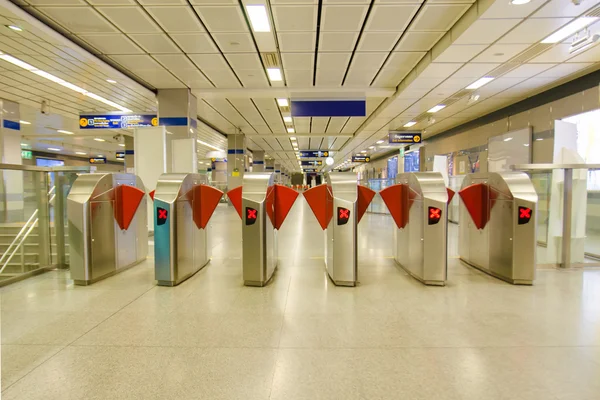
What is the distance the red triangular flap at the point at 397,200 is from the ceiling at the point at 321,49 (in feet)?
7.77

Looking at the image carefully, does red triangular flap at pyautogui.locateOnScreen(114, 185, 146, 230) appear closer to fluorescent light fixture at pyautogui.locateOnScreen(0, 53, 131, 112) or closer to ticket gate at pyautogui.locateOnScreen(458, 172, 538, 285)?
fluorescent light fixture at pyautogui.locateOnScreen(0, 53, 131, 112)

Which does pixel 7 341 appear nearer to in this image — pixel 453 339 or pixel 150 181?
pixel 453 339

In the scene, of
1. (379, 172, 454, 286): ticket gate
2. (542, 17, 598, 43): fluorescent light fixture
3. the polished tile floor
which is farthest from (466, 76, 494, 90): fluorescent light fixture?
the polished tile floor

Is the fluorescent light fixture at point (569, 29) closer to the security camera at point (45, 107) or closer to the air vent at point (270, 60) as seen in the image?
the air vent at point (270, 60)

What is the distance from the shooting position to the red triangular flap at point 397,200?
4.45m

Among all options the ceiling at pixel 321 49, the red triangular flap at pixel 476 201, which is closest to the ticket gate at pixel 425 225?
the red triangular flap at pixel 476 201

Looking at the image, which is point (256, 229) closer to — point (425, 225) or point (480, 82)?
point (425, 225)

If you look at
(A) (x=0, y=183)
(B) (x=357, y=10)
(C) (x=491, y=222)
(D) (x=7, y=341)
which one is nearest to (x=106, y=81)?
(A) (x=0, y=183)

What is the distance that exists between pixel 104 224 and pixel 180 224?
3.39ft

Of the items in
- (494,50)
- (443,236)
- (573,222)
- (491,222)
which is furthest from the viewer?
(494,50)

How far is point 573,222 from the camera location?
4727mm

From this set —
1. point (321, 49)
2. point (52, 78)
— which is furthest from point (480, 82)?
point (52, 78)

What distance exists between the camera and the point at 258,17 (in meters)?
4.54

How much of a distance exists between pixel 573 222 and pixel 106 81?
886cm
